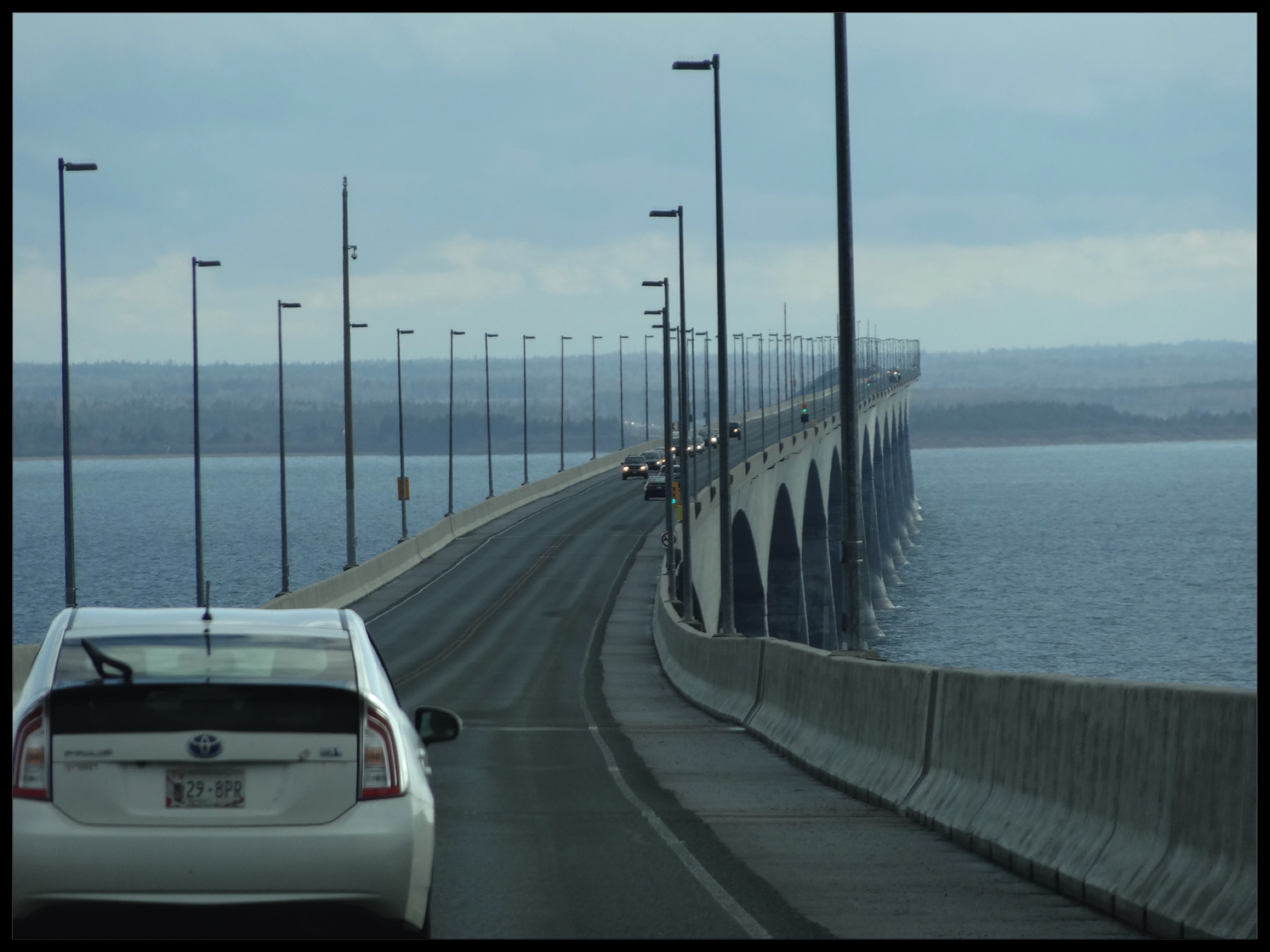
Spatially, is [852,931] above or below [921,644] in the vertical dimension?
above

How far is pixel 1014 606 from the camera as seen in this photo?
96.3 metres

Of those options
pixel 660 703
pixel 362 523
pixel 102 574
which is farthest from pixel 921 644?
pixel 362 523

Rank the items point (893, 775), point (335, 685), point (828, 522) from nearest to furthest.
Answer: point (335, 685), point (893, 775), point (828, 522)

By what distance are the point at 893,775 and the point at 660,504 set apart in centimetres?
8095

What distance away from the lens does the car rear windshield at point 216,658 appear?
6945 mm

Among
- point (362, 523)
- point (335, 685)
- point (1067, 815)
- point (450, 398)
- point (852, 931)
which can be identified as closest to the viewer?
point (335, 685)

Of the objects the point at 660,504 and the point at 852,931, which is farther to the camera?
the point at 660,504

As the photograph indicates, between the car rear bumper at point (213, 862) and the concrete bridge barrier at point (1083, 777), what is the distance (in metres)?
3.65

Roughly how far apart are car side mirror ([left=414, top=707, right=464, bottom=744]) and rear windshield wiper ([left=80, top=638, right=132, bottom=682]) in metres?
1.71

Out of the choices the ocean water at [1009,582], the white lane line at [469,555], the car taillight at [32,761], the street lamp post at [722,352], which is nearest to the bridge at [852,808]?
the car taillight at [32,761]

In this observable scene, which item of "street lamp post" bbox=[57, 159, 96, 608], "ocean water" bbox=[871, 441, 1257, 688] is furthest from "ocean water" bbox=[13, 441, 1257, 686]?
"street lamp post" bbox=[57, 159, 96, 608]

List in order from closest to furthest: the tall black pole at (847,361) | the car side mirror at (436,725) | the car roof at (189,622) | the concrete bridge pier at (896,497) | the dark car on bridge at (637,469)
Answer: the car roof at (189,622)
the car side mirror at (436,725)
the tall black pole at (847,361)
the dark car on bridge at (637,469)
the concrete bridge pier at (896,497)

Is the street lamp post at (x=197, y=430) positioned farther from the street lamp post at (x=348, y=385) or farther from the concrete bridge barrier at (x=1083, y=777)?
the concrete bridge barrier at (x=1083, y=777)
